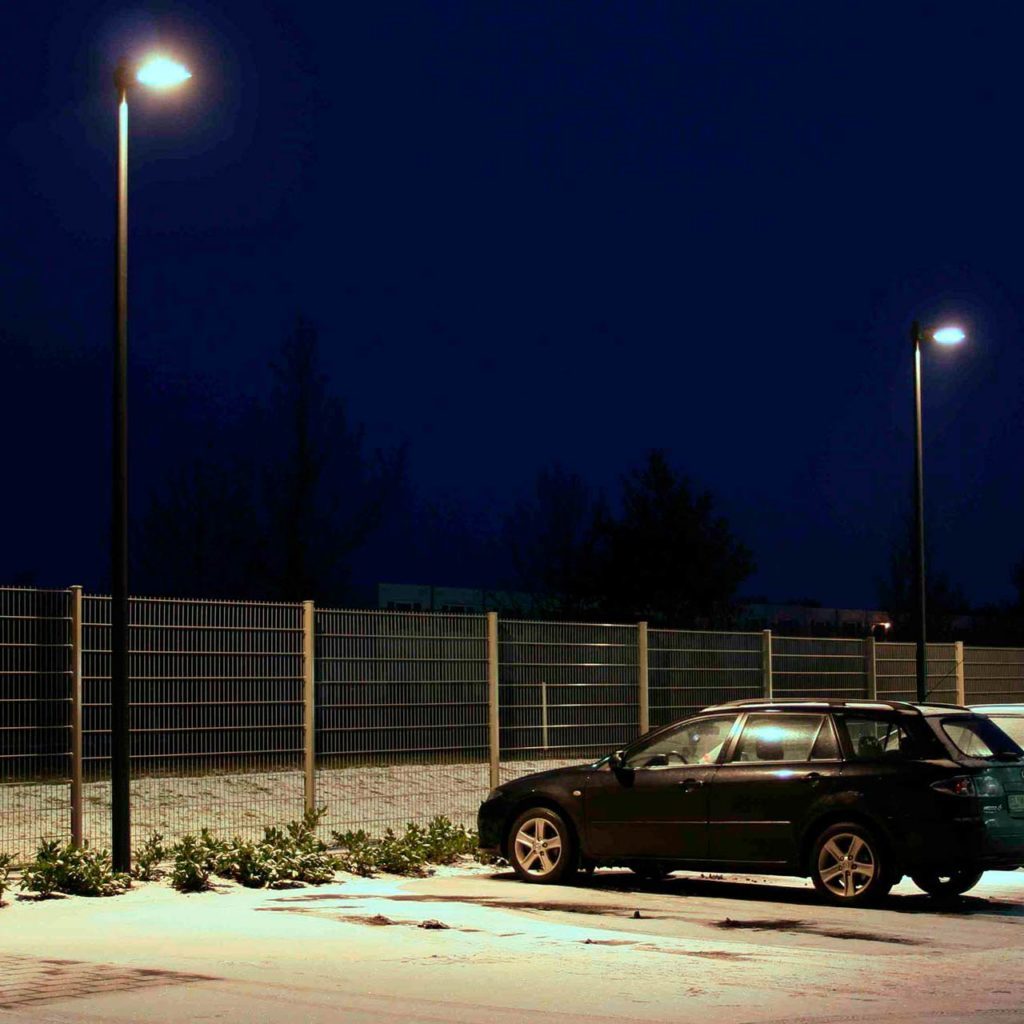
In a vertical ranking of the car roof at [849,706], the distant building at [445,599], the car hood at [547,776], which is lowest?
the car hood at [547,776]

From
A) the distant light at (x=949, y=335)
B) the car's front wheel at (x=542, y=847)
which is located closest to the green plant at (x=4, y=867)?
the car's front wheel at (x=542, y=847)

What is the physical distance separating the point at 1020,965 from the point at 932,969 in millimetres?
648

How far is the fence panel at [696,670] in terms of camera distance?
2244 centimetres

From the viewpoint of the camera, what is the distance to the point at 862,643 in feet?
90.0

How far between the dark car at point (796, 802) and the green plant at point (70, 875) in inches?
134

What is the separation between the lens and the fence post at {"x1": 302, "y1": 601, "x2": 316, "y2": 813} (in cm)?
1761

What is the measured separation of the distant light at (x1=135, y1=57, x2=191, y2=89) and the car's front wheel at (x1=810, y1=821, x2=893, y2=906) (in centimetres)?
819

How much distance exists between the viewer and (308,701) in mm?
17688

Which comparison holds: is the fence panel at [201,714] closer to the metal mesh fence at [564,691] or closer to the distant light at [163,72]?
the metal mesh fence at [564,691]

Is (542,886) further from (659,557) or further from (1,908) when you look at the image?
(659,557)

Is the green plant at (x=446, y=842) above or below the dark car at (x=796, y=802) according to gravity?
below

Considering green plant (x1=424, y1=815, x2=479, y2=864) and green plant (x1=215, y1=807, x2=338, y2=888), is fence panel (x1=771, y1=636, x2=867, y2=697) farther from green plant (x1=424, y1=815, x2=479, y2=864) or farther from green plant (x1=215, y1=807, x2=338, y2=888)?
green plant (x1=215, y1=807, x2=338, y2=888)

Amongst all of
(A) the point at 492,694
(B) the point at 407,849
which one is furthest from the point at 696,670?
(B) the point at 407,849

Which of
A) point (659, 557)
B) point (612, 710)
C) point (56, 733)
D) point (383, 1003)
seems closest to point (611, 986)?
point (383, 1003)
